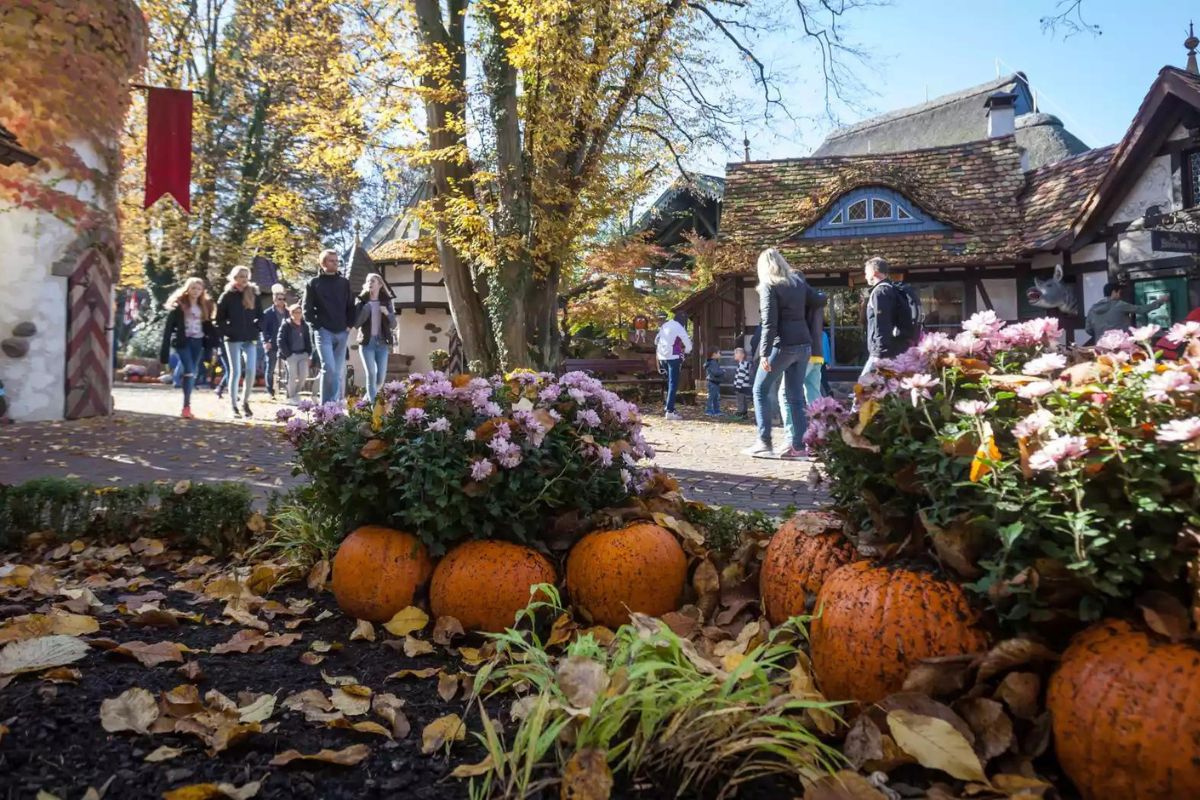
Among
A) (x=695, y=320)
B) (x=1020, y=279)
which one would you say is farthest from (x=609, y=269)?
(x=1020, y=279)

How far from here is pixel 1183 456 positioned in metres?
1.86

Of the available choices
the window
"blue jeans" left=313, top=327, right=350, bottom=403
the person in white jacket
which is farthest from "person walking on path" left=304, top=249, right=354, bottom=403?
the window

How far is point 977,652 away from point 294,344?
14.7 m

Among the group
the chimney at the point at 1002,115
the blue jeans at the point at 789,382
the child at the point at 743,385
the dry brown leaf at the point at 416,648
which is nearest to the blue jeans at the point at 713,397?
the child at the point at 743,385

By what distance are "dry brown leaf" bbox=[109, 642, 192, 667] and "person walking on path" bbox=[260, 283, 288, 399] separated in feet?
51.1

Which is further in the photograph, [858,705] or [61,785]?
[858,705]

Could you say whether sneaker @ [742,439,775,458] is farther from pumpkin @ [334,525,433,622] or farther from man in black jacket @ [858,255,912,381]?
pumpkin @ [334,525,433,622]

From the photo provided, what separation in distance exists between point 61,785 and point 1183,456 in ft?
7.98

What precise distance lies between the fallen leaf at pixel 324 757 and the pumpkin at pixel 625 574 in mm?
1133

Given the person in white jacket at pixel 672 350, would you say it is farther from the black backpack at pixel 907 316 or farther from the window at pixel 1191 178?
the window at pixel 1191 178

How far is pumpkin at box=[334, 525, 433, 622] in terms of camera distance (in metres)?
3.12

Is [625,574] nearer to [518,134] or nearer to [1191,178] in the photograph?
[518,134]

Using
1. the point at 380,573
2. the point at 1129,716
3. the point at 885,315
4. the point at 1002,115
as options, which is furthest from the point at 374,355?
the point at 1002,115

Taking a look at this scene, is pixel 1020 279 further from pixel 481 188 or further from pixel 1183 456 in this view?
pixel 1183 456
